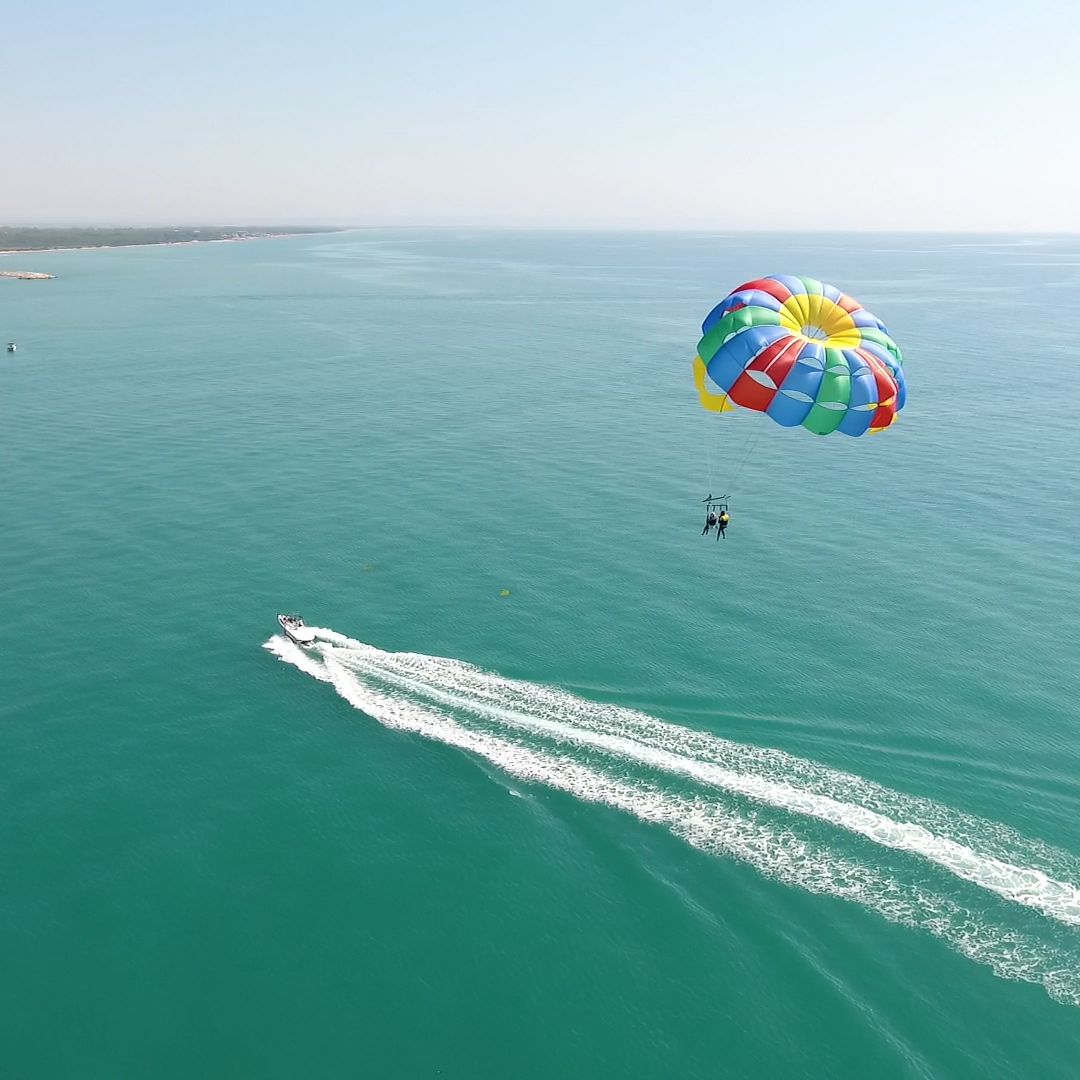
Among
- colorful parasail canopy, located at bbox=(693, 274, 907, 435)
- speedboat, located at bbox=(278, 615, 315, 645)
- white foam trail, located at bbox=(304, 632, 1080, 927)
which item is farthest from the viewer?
speedboat, located at bbox=(278, 615, 315, 645)

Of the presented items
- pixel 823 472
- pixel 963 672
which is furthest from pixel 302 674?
pixel 823 472

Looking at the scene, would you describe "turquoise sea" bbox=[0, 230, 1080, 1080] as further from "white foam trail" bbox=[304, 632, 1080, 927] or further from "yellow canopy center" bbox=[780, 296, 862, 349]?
"yellow canopy center" bbox=[780, 296, 862, 349]

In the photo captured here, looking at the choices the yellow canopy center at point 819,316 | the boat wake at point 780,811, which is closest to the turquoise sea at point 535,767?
the boat wake at point 780,811

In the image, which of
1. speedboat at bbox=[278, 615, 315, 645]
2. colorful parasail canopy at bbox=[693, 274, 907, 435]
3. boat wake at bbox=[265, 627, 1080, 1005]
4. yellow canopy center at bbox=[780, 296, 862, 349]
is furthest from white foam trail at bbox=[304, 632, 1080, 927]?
yellow canopy center at bbox=[780, 296, 862, 349]

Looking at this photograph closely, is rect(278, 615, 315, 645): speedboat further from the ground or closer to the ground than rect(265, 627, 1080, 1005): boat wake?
further from the ground

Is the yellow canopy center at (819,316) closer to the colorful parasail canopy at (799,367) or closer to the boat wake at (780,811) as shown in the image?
the colorful parasail canopy at (799,367)

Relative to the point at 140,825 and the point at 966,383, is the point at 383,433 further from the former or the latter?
the point at 966,383

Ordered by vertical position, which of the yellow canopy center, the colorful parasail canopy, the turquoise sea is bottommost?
the turquoise sea
